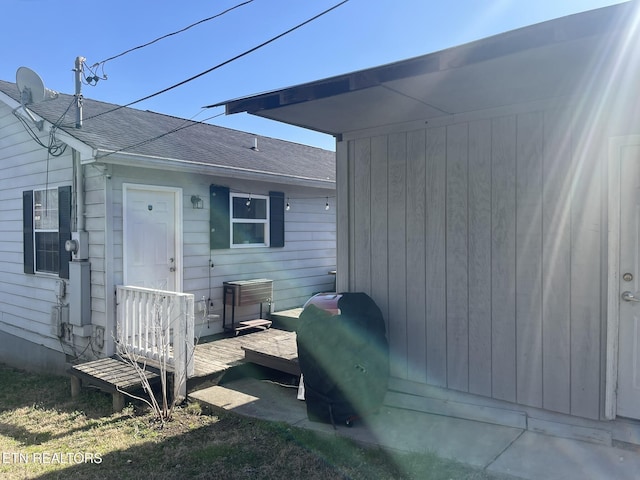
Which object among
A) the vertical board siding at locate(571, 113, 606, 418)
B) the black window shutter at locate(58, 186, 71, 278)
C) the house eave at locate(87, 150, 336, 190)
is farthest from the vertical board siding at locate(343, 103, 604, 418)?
the black window shutter at locate(58, 186, 71, 278)

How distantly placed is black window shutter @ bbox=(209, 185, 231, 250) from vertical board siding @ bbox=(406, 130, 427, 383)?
3.32 m

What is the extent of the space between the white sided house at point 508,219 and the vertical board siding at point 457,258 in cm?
1

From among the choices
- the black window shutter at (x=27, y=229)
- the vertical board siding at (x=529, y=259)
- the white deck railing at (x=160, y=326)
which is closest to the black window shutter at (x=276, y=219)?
the white deck railing at (x=160, y=326)

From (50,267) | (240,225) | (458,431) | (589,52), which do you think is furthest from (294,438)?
(50,267)

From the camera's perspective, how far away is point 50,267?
6066 mm

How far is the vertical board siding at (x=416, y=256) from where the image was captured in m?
3.78

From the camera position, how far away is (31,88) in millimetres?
5703

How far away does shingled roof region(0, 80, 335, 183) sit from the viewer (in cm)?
541

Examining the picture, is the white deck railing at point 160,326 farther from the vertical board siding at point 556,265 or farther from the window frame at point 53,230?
the vertical board siding at point 556,265

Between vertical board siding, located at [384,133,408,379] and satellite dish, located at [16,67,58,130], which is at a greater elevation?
satellite dish, located at [16,67,58,130]

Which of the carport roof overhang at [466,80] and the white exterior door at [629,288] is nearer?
the carport roof overhang at [466,80]

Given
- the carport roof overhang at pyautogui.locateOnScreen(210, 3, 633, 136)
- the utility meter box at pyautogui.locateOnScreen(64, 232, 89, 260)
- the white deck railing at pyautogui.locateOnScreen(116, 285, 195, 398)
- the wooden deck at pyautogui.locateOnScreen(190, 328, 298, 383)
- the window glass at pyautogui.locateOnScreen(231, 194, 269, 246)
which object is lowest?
the wooden deck at pyautogui.locateOnScreen(190, 328, 298, 383)

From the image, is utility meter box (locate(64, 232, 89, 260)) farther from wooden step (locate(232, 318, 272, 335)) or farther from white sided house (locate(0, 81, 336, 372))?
wooden step (locate(232, 318, 272, 335))

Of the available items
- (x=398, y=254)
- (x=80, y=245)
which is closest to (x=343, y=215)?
(x=398, y=254)
